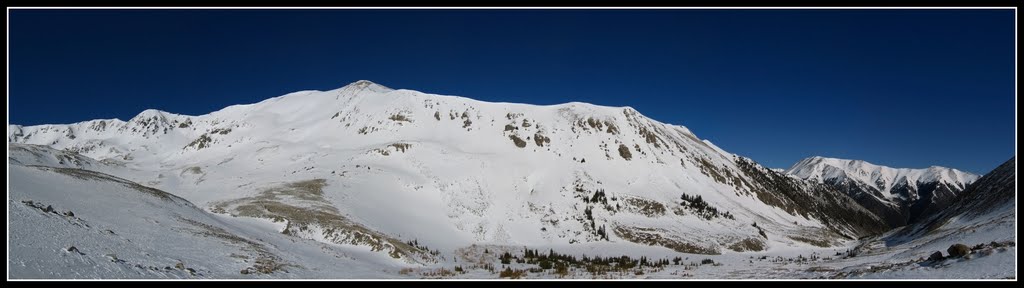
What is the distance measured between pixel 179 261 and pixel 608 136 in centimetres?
9319

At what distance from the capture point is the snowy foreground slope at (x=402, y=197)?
83.0ft

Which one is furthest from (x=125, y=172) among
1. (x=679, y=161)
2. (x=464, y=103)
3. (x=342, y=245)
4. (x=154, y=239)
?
(x=679, y=161)

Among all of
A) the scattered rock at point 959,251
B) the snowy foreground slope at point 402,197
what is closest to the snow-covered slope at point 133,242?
the snowy foreground slope at point 402,197

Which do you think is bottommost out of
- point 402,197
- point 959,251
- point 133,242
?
point 133,242

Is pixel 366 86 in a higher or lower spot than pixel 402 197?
higher

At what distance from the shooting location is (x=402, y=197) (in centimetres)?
6706

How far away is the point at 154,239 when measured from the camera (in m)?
23.0

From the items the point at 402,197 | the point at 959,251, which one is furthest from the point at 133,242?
the point at 402,197

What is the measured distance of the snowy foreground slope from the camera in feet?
83.0

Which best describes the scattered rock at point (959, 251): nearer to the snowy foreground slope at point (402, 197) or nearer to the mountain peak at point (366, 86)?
the snowy foreground slope at point (402, 197)

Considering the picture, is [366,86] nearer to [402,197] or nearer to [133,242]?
[402,197]

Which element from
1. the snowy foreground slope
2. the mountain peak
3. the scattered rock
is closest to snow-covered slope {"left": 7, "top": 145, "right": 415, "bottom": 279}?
the snowy foreground slope

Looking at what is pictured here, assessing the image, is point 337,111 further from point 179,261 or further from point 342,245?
point 179,261

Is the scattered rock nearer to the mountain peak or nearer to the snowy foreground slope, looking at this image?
the snowy foreground slope
